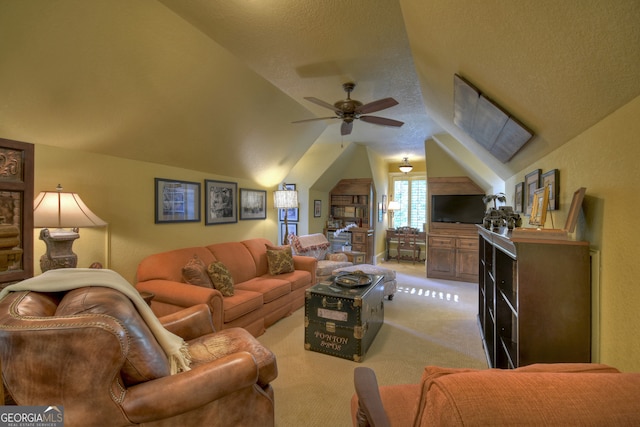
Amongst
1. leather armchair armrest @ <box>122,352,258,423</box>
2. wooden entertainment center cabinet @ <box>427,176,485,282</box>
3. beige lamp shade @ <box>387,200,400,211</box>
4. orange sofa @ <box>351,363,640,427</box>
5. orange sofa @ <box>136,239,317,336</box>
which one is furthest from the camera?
beige lamp shade @ <box>387,200,400,211</box>

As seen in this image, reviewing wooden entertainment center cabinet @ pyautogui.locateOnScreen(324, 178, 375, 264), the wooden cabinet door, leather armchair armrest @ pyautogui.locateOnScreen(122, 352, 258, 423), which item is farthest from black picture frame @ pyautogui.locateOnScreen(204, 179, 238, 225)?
wooden entertainment center cabinet @ pyautogui.locateOnScreen(324, 178, 375, 264)

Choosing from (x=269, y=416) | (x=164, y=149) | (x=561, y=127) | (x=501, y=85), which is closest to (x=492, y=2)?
(x=501, y=85)

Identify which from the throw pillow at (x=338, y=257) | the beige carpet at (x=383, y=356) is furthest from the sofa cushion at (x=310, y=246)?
the beige carpet at (x=383, y=356)

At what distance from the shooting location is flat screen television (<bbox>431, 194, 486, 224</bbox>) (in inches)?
218

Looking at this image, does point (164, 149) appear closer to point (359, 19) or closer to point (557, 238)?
point (359, 19)

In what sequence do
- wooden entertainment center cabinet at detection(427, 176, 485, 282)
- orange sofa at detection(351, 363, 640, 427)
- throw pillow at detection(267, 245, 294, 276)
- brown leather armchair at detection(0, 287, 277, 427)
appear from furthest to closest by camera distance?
wooden entertainment center cabinet at detection(427, 176, 485, 282), throw pillow at detection(267, 245, 294, 276), brown leather armchair at detection(0, 287, 277, 427), orange sofa at detection(351, 363, 640, 427)

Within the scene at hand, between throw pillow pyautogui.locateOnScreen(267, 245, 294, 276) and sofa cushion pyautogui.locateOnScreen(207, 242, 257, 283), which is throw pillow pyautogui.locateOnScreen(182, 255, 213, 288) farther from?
throw pillow pyautogui.locateOnScreen(267, 245, 294, 276)

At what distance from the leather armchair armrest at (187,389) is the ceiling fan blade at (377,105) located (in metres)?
2.36

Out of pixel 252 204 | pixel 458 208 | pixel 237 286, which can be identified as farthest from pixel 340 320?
pixel 458 208

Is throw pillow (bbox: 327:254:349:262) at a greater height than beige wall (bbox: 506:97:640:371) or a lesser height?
lesser

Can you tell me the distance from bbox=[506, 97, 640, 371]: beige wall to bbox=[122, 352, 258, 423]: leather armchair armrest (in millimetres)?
1592

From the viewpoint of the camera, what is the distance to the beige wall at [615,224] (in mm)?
1109

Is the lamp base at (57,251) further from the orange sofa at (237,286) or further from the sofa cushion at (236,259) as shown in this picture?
the sofa cushion at (236,259)

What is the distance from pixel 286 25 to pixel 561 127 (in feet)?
6.41
